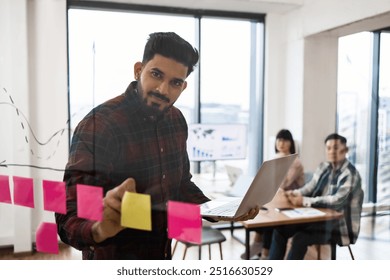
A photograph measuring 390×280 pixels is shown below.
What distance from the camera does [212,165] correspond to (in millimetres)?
1321

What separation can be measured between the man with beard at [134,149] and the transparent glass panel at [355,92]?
69cm

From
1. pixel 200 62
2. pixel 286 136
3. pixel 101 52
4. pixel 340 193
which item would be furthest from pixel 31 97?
pixel 340 193

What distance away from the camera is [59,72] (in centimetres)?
120

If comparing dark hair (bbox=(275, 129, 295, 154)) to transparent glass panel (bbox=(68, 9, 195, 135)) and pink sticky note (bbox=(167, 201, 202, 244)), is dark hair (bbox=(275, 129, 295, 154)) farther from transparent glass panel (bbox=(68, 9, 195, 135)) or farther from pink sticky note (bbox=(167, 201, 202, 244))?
transparent glass panel (bbox=(68, 9, 195, 135))

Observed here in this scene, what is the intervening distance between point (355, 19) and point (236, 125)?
25.2 inches

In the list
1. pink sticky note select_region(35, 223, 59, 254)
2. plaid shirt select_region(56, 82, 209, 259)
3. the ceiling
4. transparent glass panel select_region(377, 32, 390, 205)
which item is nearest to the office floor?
transparent glass panel select_region(377, 32, 390, 205)

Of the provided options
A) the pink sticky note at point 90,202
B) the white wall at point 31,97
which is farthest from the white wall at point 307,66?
the white wall at point 31,97

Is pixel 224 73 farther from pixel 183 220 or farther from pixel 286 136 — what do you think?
pixel 183 220

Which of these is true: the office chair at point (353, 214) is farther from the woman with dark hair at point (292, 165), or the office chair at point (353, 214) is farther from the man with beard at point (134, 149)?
the man with beard at point (134, 149)

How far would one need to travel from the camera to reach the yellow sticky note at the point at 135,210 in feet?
3.91

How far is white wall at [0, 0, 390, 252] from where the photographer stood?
1.19m

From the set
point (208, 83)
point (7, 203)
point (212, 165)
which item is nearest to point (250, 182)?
point (212, 165)

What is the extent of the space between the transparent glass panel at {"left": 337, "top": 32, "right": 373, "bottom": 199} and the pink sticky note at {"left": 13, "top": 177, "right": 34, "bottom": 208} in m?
1.32
